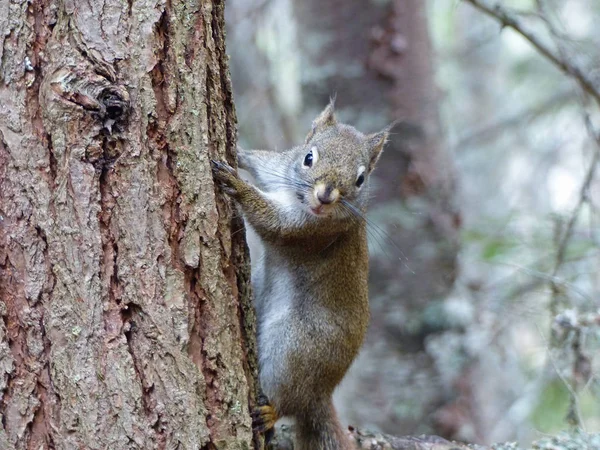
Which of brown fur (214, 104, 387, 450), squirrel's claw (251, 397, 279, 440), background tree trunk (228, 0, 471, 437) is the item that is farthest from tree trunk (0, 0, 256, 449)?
background tree trunk (228, 0, 471, 437)

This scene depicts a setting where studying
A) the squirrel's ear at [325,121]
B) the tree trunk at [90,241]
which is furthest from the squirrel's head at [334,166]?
the tree trunk at [90,241]

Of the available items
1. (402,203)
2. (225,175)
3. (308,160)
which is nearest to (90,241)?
(225,175)

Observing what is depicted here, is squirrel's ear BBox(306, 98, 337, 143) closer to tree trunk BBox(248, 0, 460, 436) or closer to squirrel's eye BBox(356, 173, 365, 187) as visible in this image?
squirrel's eye BBox(356, 173, 365, 187)

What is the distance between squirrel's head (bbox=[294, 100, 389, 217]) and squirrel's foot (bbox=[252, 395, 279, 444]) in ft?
2.48

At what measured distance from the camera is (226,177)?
2.44 m

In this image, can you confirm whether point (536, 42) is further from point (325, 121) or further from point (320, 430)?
point (320, 430)

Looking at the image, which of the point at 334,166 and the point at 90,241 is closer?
the point at 90,241

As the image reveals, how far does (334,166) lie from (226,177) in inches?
31.2

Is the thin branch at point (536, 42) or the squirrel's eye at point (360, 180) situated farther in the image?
the thin branch at point (536, 42)

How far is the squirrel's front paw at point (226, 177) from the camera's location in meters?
2.33

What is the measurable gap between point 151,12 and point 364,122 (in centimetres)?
359

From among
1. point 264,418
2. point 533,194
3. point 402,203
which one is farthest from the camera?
point 533,194

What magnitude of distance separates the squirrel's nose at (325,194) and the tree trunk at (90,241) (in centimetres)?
91

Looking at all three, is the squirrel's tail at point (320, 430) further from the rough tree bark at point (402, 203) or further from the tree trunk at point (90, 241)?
the rough tree bark at point (402, 203)
